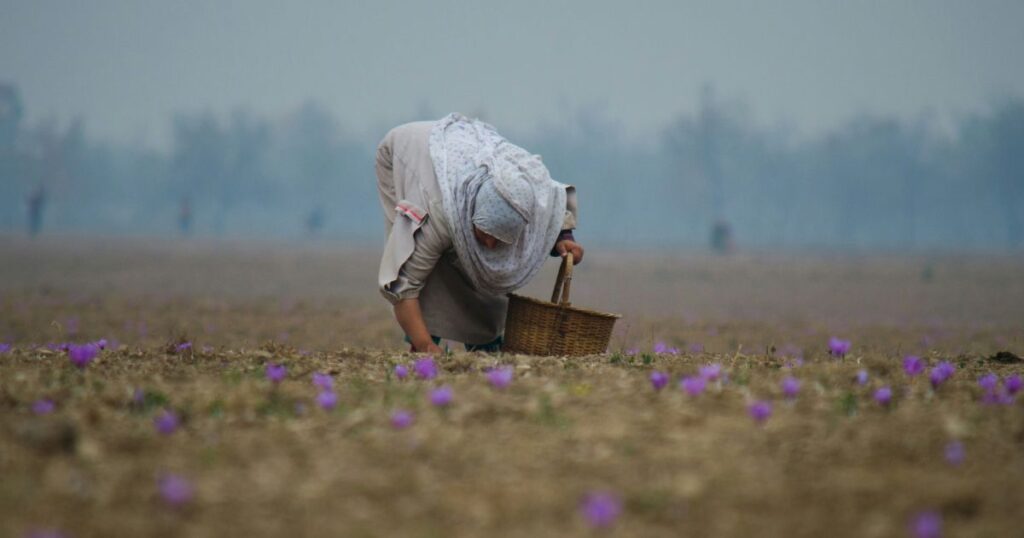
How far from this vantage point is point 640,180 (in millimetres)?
113750

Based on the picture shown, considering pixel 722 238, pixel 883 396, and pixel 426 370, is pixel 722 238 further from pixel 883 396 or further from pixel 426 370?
pixel 883 396

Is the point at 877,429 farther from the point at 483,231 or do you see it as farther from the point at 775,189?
the point at 775,189

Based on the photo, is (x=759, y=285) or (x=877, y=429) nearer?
(x=877, y=429)

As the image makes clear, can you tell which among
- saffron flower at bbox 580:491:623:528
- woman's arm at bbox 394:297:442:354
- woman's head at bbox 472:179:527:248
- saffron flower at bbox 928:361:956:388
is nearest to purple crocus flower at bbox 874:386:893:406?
saffron flower at bbox 928:361:956:388

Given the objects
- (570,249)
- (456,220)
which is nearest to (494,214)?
(456,220)

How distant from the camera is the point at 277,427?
3930 mm

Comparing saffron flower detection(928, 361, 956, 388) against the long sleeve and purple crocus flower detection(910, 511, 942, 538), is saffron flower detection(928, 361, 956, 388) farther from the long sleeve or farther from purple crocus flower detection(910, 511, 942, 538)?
the long sleeve

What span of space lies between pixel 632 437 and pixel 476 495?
0.86m

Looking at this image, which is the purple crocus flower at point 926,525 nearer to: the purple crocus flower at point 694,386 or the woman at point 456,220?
the purple crocus flower at point 694,386

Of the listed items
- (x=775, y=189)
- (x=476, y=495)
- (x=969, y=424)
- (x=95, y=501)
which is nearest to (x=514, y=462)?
(x=476, y=495)

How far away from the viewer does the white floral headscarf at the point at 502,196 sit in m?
5.96

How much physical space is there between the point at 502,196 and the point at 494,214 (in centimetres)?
12

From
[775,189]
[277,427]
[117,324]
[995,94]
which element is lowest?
[117,324]

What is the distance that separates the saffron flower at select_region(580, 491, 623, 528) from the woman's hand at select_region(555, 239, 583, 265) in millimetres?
3581
